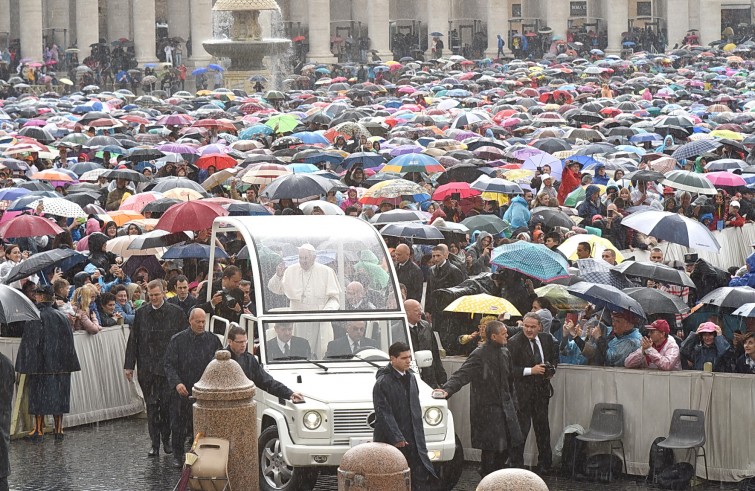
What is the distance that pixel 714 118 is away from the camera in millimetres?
36844

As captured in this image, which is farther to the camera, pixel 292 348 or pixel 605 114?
pixel 605 114

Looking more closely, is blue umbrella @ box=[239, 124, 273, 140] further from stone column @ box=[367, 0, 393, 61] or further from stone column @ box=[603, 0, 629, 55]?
stone column @ box=[603, 0, 629, 55]

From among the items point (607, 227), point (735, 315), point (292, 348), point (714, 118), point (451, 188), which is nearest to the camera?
point (292, 348)

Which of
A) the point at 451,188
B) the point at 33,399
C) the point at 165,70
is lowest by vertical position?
the point at 33,399

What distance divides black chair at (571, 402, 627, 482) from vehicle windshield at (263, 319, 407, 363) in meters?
1.89

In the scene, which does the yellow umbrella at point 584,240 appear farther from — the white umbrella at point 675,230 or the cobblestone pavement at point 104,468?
the cobblestone pavement at point 104,468

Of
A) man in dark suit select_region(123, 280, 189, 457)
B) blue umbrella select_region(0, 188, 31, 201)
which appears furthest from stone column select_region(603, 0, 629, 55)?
man in dark suit select_region(123, 280, 189, 457)

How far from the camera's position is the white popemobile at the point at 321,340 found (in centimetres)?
1274

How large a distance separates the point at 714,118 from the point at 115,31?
48.6 meters

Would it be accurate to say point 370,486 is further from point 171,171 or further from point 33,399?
point 171,171

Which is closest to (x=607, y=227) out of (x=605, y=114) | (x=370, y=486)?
(x=370, y=486)

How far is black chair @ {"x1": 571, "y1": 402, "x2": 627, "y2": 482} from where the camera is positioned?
46.6 ft

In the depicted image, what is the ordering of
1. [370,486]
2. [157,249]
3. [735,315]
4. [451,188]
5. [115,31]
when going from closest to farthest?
[370,486], [735,315], [157,249], [451,188], [115,31]

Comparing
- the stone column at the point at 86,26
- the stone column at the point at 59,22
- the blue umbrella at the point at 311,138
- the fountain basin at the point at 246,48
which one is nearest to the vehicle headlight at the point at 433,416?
the blue umbrella at the point at 311,138
